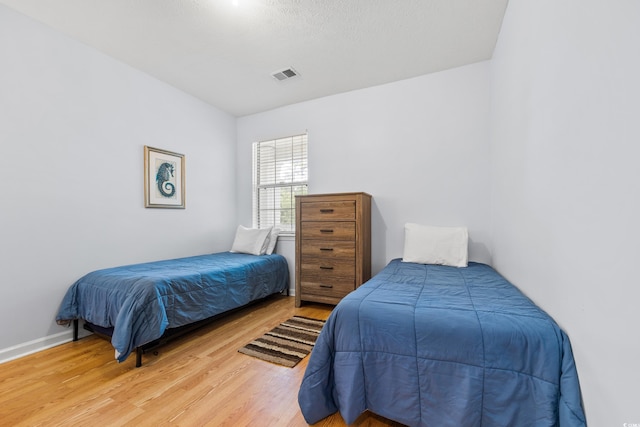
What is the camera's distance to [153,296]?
1.83 meters

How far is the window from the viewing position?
11.7 feet

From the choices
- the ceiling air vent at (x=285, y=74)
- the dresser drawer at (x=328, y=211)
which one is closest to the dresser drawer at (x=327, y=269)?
the dresser drawer at (x=328, y=211)

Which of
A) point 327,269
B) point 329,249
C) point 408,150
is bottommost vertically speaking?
point 327,269

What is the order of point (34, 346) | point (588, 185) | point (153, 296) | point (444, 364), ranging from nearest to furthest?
point (588, 185)
point (444, 364)
point (153, 296)
point (34, 346)

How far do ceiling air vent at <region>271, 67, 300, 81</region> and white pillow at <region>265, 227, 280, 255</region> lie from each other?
1824 millimetres

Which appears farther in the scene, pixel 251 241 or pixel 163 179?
pixel 251 241

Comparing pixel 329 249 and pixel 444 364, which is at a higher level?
pixel 329 249

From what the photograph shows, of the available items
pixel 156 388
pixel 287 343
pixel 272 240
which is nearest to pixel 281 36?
pixel 272 240

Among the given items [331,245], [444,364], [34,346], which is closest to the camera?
[444,364]

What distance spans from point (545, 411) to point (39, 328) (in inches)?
125

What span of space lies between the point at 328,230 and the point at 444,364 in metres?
1.85

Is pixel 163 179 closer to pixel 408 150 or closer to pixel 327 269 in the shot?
pixel 327 269

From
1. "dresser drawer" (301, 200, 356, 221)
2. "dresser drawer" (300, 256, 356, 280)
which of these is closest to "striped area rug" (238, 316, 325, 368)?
"dresser drawer" (300, 256, 356, 280)

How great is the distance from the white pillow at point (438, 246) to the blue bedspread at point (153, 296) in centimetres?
171
